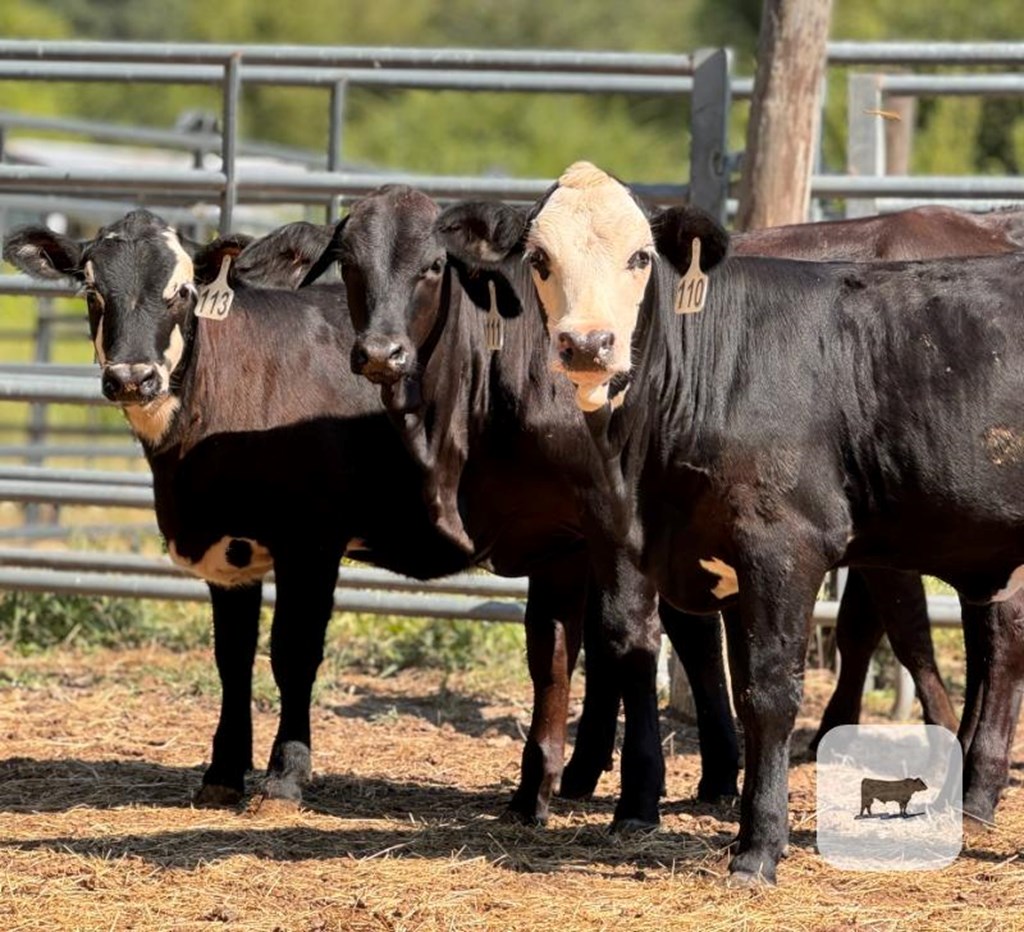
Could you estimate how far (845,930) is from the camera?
15.3 feet

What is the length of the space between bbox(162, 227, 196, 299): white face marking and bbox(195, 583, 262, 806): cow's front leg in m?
1.10

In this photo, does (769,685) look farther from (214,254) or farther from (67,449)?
(67,449)

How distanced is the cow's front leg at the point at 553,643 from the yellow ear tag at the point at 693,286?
4.33 ft

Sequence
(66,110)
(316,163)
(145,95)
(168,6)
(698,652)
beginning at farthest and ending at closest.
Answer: (168,6) → (145,95) → (66,110) → (316,163) → (698,652)

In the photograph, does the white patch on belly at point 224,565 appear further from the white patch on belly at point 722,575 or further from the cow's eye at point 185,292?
the white patch on belly at point 722,575

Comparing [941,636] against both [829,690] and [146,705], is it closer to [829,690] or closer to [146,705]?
[829,690]

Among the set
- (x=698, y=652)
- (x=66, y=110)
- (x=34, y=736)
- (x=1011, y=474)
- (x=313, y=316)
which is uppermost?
(x=66, y=110)

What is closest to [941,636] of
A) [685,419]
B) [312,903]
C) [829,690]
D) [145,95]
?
[829,690]

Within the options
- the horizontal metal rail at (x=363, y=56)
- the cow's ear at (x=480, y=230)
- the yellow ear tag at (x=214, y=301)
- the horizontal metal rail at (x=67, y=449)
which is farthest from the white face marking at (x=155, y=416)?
the horizontal metal rail at (x=67, y=449)

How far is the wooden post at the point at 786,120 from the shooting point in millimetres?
7664

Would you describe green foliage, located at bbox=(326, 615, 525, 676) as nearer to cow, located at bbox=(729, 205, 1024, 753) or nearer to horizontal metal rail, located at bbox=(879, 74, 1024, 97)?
cow, located at bbox=(729, 205, 1024, 753)

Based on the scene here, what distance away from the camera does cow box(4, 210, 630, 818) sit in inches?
244

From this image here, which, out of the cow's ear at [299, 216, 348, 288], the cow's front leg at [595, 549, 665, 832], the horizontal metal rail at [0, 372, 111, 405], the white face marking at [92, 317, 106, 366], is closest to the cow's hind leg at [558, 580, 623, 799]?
the cow's front leg at [595, 549, 665, 832]

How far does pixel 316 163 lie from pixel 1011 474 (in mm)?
8763
